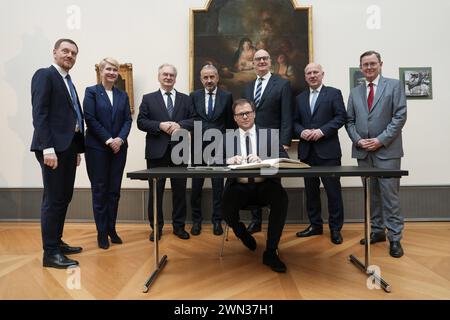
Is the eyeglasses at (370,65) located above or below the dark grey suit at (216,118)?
above

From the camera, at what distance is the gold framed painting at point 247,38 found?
4.27 m

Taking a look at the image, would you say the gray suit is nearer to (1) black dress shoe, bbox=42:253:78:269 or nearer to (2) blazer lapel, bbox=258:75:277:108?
(2) blazer lapel, bbox=258:75:277:108

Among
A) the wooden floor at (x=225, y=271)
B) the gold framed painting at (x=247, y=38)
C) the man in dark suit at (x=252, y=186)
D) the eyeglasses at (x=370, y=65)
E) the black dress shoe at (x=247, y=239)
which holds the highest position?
the gold framed painting at (x=247, y=38)

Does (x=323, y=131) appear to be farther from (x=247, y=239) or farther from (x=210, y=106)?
(x=247, y=239)

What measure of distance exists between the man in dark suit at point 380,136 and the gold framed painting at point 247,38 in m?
1.17

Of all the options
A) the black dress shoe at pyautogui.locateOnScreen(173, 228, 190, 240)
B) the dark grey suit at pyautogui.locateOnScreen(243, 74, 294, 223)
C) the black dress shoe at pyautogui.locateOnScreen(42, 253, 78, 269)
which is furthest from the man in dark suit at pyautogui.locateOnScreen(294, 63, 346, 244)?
the black dress shoe at pyautogui.locateOnScreen(42, 253, 78, 269)

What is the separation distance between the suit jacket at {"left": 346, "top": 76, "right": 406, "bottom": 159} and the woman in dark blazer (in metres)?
2.38

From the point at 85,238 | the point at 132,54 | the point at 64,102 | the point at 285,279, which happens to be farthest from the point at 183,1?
the point at 285,279

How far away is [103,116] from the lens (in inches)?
130

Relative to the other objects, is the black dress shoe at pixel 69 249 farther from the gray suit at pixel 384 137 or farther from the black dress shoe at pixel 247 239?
the gray suit at pixel 384 137

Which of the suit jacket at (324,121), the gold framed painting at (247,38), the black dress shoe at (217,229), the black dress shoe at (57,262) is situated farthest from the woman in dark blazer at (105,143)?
the suit jacket at (324,121)

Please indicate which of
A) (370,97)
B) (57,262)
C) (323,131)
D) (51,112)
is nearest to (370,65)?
(370,97)

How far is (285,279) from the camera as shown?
92.7 inches

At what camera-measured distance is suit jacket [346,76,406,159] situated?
9.98 ft
